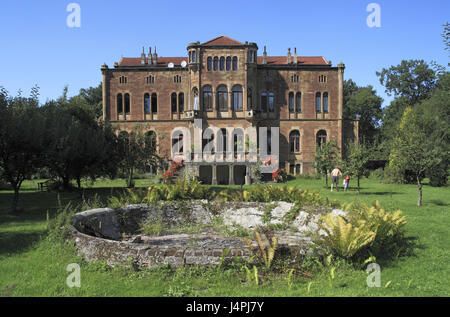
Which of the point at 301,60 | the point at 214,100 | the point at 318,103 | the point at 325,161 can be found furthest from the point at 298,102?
the point at 325,161

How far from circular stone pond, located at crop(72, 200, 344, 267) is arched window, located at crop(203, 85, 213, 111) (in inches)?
914

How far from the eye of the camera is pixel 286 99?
37000 millimetres

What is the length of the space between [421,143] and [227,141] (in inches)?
841

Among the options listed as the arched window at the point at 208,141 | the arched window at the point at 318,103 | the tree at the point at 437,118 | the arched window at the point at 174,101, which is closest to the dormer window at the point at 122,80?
the arched window at the point at 174,101

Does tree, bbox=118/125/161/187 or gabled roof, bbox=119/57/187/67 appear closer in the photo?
tree, bbox=118/125/161/187

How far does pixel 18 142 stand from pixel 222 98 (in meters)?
23.5

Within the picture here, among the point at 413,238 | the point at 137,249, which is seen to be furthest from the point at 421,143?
the point at 137,249

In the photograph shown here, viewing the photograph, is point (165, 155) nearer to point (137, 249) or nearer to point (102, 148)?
point (102, 148)

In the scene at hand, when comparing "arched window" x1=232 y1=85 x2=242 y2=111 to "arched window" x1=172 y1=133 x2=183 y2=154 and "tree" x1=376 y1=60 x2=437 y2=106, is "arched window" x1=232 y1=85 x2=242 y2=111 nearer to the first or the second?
"arched window" x1=172 y1=133 x2=183 y2=154

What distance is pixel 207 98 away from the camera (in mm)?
35156

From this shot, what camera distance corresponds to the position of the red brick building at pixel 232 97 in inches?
1366

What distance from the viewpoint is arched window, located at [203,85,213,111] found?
115 feet

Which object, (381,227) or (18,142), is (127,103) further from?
(381,227)

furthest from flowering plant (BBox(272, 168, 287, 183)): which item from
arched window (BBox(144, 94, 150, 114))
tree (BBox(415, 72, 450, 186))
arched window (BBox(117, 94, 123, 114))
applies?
arched window (BBox(117, 94, 123, 114))
